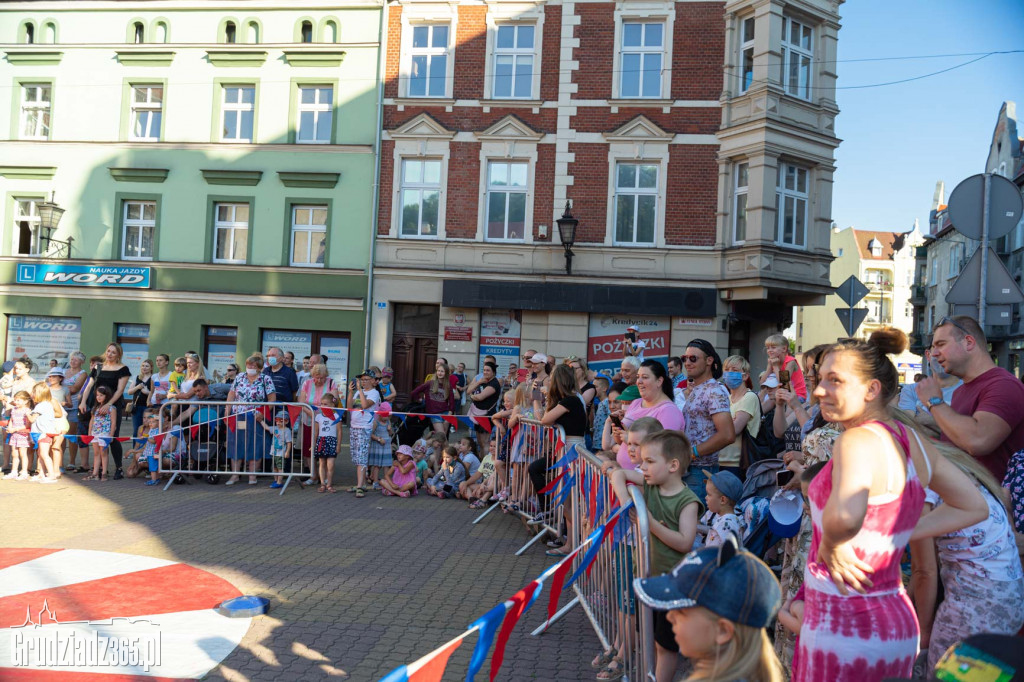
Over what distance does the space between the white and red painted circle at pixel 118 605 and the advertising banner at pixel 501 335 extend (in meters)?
13.5

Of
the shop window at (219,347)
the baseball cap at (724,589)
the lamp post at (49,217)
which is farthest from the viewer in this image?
the shop window at (219,347)

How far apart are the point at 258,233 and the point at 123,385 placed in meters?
9.36

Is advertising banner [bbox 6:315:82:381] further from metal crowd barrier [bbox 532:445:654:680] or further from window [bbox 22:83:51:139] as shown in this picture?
metal crowd barrier [bbox 532:445:654:680]

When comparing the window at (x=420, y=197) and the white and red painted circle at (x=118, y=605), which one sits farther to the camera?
the window at (x=420, y=197)

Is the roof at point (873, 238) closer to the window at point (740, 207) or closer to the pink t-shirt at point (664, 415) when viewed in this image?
the window at point (740, 207)

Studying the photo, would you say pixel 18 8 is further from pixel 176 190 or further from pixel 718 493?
pixel 718 493

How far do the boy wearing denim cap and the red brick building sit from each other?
17.6m

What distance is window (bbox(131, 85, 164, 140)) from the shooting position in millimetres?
22219

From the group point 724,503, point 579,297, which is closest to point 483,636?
point 724,503

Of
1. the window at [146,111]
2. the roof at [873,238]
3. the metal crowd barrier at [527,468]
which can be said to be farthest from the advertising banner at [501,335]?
the roof at [873,238]

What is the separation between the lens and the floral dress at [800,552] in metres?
3.86

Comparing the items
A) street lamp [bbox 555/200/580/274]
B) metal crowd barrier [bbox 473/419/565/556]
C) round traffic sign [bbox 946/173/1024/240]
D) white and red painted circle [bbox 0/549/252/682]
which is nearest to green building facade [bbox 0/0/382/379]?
street lamp [bbox 555/200/580/274]

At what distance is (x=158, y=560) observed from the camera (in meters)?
7.25

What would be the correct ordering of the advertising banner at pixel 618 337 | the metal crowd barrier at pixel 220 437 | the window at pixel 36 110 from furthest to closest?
the window at pixel 36 110, the advertising banner at pixel 618 337, the metal crowd barrier at pixel 220 437
